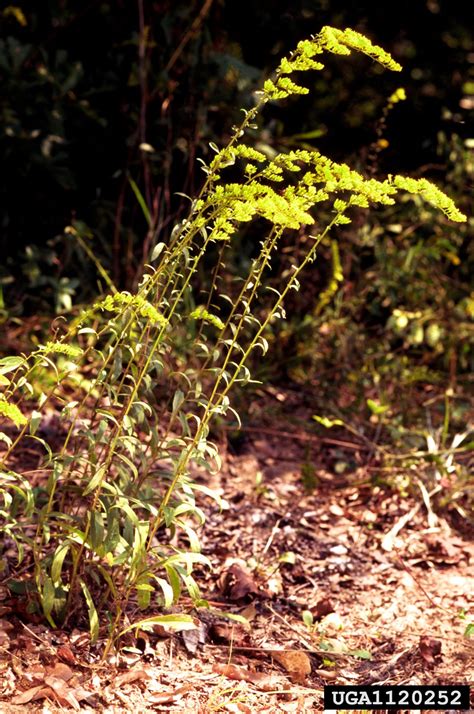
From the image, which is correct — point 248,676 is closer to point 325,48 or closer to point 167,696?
point 167,696

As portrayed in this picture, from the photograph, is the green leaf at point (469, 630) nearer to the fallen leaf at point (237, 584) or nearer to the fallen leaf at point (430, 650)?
the fallen leaf at point (430, 650)

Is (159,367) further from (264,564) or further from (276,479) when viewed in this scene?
(276,479)

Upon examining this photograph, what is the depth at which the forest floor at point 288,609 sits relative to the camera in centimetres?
245

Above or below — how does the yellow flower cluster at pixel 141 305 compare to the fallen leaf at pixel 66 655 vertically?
above

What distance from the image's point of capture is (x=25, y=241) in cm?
473

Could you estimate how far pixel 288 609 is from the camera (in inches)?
121

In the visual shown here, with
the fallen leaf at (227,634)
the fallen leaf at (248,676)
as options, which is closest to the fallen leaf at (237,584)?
the fallen leaf at (227,634)

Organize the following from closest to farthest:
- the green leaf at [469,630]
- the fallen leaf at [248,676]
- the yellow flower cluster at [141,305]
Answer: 1. the yellow flower cluster at [141,305]
2. the fallen leaf at [248,676]
3. the green leaf at [469,630]

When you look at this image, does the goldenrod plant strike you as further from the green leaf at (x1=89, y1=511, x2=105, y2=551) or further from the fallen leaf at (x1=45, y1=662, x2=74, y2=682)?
the fallen leaf at (x1=45, y1=662, x2=74, y2=682)

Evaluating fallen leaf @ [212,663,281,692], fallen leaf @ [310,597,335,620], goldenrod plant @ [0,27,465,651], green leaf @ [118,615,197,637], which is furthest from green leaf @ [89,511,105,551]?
fallen leaf @ [310,597,335,620]

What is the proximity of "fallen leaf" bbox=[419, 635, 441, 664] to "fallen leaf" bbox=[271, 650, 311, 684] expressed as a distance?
1.14 ft

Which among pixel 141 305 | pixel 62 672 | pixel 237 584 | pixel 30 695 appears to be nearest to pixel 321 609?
pixel 237 584

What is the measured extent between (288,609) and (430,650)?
0.49 meters

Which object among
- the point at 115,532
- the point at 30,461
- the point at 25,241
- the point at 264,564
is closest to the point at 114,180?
the point at 25,241
